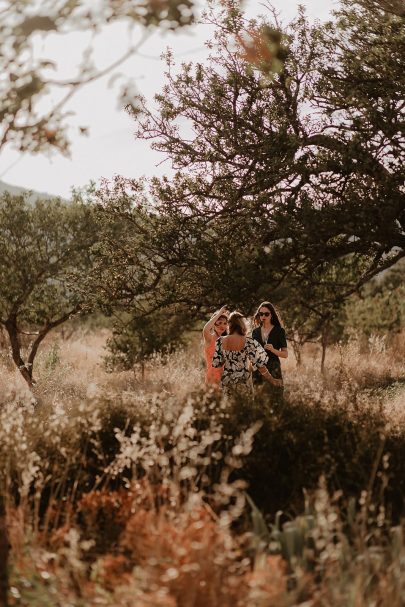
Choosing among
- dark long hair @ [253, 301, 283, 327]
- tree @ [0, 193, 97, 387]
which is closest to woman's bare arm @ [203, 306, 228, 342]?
dark long hair @ [253, 301, 283, 327]

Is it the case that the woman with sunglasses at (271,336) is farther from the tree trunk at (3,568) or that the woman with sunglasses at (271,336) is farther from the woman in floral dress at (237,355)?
the tree trunk at (3,568)

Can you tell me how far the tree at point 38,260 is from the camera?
1545cm

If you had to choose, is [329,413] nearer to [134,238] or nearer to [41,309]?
[134,238]

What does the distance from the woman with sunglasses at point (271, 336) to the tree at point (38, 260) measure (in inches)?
276

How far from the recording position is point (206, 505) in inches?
160

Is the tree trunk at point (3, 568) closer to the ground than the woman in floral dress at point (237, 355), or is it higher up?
closer to the ground

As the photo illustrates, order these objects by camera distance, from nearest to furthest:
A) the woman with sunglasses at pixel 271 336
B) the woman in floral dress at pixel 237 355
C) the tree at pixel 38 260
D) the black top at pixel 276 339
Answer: the woman in floral dress at pixel 237 355 → the woman with sunglasses at pixel 271 336 → the black top at pixel 276 339 → the tree at pixel 38 260

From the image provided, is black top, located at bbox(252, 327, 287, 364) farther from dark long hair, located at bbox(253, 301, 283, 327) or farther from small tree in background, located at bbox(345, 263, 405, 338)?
small tree in background, located at bbox(345, 263, 405, 338)

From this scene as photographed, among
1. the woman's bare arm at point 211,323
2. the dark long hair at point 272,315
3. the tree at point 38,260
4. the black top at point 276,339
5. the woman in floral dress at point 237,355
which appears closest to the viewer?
the woman in floral dress at point 237,355

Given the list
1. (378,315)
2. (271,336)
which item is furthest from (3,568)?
(378,315)

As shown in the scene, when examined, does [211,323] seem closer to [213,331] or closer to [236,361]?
[213,331]

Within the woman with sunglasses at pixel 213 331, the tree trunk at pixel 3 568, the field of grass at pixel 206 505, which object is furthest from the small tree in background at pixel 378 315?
the tree trunk at pixel 3 568

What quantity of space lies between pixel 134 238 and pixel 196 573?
277 inches

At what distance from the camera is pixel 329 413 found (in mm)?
6191
